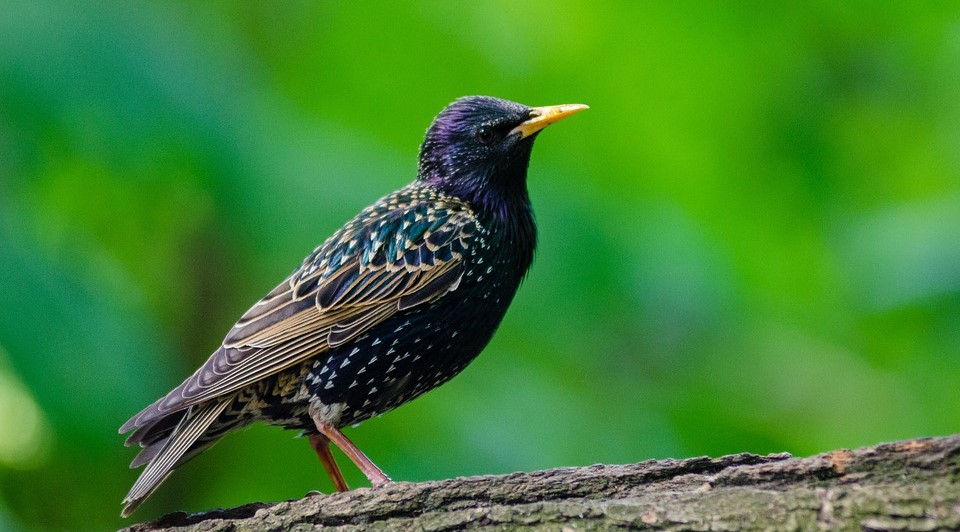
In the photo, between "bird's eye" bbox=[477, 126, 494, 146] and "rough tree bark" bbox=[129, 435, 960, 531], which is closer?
"rough tree bark" bbox=[129, 435, 960, 531]

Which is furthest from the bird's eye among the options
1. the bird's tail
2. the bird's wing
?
the bird's tail

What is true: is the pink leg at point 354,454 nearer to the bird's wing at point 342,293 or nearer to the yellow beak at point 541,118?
the bird's wing at point 342,293

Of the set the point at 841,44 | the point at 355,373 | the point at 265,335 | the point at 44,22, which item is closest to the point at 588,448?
the point at 355,373

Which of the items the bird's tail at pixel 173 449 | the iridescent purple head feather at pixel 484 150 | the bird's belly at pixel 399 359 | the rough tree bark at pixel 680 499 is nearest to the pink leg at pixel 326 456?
the bird's belly at pixel 399 359

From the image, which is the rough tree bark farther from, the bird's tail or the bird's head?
the bird's head

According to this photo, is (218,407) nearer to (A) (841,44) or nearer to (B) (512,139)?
(B) (512,139)

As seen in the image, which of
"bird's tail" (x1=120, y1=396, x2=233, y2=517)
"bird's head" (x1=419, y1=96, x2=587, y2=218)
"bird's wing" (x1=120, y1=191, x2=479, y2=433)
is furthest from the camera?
"bird's head" (x1=419, y1=96, x2=587, y2=218)

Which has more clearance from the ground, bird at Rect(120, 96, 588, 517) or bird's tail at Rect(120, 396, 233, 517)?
bird at Rect(120, 96, 588, 517)

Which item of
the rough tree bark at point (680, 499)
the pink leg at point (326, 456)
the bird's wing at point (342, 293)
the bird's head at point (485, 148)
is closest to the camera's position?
the rough tree bark at point (680, 499)
